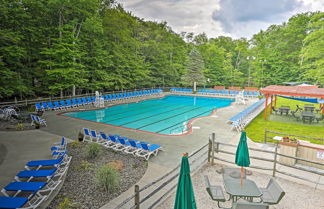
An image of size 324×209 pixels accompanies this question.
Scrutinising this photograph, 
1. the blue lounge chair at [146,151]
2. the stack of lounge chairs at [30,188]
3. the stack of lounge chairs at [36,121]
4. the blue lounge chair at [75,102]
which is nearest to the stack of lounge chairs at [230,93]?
the blue lounge chair at [75,102]

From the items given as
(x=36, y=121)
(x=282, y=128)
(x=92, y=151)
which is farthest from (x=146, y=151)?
(x=282, y=128)

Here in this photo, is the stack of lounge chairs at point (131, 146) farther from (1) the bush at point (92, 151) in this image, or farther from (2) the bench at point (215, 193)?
(2) the bench at point (215, 193)

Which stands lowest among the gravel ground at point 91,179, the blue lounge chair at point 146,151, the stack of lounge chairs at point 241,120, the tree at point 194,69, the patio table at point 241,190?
the gravel ground at point 91,179

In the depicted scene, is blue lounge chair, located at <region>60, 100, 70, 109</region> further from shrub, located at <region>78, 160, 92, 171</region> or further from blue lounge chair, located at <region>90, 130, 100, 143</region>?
shrub, located at <region>78, 160, 92, 171</region>

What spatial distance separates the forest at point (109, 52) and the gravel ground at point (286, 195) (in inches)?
496

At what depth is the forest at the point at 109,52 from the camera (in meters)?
15.9

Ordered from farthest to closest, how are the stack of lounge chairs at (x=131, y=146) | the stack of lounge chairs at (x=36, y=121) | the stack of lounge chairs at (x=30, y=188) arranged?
1. the stack of lounge chairs at (x=36, y=121)
2. the stack of lounge chairs at (x=131, y=146)
3. the stack of lounge chairs at (x=30, y=188)

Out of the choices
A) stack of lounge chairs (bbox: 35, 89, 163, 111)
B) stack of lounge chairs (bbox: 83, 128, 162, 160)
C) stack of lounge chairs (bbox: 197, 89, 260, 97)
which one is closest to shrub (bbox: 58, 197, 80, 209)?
stack of lounge chairs (bbox: 83, 128, 162, 160)

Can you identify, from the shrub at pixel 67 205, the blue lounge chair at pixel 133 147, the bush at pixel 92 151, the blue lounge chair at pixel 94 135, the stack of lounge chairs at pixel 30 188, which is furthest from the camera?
the blue lounge chair at pixel 94 135

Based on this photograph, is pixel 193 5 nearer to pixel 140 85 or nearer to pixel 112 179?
pixel 140 85

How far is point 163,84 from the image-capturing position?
33688mm

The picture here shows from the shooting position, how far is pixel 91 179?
18.1 ft

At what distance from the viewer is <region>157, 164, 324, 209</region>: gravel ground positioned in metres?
4.39

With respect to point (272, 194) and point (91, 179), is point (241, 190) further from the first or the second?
point (91, 179)
